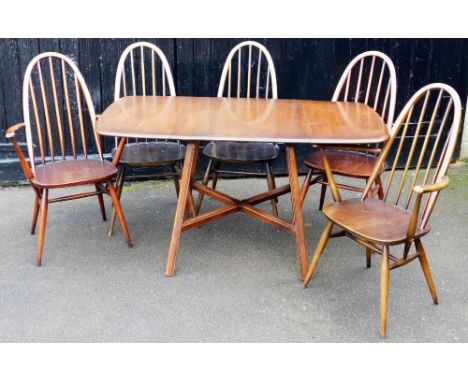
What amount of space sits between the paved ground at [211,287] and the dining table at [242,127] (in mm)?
200

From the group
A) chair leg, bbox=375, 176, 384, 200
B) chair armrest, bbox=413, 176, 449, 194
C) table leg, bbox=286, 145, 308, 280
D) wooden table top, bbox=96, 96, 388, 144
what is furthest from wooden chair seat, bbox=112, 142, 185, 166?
chair armrest, bbox=413, 176, 449, 194

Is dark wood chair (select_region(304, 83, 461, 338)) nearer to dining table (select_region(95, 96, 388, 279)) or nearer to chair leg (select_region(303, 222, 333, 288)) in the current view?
chair leg (select_region(303, 222, 333, 288))

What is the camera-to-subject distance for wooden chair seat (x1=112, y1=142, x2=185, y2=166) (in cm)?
288

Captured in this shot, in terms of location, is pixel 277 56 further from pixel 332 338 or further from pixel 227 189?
pixel 332 338

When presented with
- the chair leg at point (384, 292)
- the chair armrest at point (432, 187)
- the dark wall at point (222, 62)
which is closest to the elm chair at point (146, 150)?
the dark wall at point (222, 62)

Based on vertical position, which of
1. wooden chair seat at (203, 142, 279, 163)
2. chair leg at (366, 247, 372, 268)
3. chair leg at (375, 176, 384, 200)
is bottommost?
chair leg at (366, 247, 372, 268)

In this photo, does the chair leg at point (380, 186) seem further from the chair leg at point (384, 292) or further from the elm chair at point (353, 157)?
the chair leg at point (384, 292)

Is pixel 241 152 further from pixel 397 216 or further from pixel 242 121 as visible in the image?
pixel 397 216

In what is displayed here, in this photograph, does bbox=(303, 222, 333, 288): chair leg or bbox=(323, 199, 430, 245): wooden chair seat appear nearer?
bbox=(323, 199, 430, 245): wooden chair seat

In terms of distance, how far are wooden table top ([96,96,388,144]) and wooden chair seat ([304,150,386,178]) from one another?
0.31m

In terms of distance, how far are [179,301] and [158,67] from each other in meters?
1.94

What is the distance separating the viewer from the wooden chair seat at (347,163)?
9.05 ft

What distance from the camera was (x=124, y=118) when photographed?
2498 millimetres

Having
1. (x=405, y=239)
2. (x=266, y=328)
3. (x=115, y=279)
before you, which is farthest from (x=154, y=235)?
(x=405, y=239)
